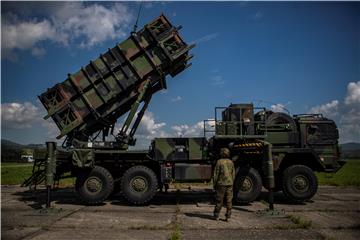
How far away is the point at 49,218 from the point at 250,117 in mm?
6753

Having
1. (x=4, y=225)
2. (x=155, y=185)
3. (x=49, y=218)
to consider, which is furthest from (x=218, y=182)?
(x=4, y=225)

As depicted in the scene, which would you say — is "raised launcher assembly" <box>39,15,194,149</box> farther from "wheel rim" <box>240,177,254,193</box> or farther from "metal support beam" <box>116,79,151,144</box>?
"wheel rim" <box>240,177,254,193</box>

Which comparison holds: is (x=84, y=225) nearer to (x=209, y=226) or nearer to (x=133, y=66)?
(x=209, y=226)

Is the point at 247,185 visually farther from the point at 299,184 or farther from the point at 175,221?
the point at 175,221

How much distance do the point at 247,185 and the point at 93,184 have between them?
4.69m

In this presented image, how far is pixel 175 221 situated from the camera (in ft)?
27.3

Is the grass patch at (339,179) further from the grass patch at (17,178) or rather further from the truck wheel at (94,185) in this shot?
the grass patch at (17,178)

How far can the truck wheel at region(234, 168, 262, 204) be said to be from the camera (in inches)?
430

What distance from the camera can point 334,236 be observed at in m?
6.90

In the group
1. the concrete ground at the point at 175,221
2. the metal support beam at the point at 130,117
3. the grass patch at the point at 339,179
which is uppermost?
the metal support beam at the point at 130,117

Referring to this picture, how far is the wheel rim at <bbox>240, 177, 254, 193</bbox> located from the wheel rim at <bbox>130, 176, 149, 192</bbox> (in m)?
2.92

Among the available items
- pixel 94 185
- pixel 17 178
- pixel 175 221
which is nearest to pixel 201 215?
pixel 175 221

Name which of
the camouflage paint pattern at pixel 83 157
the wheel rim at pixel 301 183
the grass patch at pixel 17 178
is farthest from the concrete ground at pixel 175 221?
the grass patch at pixel 17 178

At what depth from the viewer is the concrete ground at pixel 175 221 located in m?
7.03
